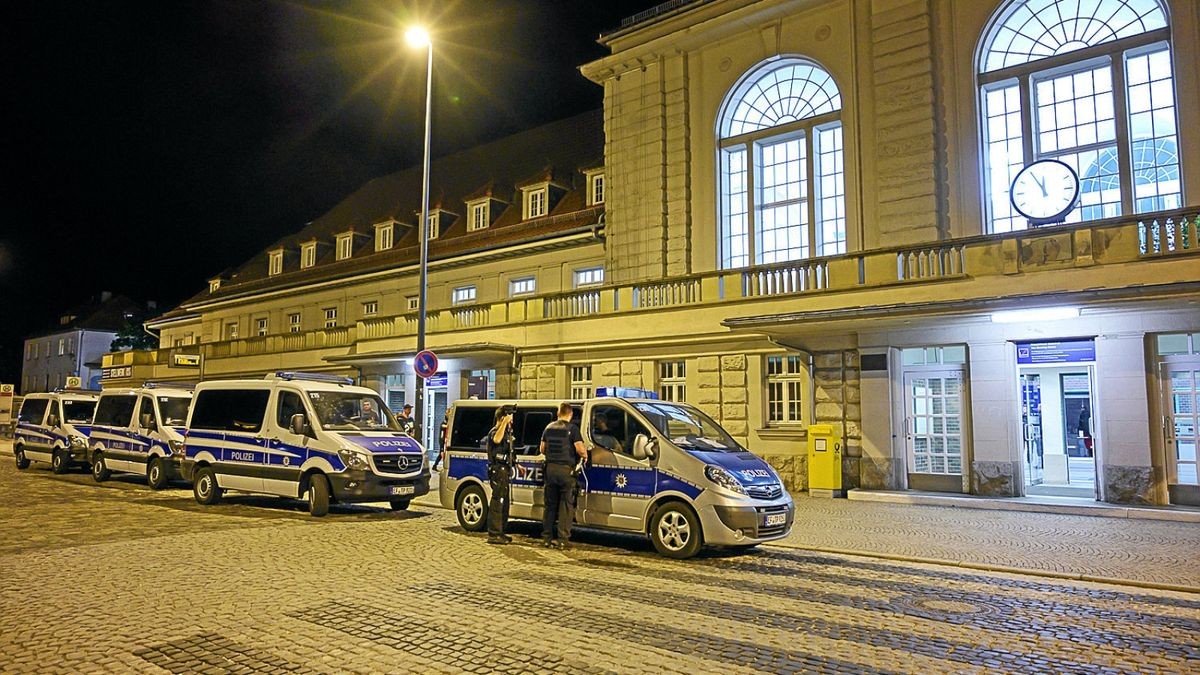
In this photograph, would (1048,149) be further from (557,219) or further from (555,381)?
(557,219)

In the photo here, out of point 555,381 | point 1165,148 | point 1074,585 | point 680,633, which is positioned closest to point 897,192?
point 1165,148

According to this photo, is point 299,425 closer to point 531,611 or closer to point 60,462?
point 531,611

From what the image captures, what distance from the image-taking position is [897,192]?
739 inches

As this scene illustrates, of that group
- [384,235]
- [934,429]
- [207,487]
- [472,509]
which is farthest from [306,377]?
[384,235]

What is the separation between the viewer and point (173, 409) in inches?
771

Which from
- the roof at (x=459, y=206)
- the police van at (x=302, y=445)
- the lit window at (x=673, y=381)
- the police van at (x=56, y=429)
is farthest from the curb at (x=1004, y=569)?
the police van at (x=56, y=429)

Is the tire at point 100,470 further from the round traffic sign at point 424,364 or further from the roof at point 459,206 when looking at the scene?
the roof at point 459,206

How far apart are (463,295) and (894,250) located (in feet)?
59.2

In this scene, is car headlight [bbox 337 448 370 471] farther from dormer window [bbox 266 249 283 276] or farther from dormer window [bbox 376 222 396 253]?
dormer window [bbox 266 249 283 276]

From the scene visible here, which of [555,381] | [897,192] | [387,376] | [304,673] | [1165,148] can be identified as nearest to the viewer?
[304,673]

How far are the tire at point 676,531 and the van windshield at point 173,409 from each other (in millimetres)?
13918

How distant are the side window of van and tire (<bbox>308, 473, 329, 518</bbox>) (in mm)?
1930

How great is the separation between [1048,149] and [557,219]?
1536cm

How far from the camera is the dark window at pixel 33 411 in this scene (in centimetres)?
2372
